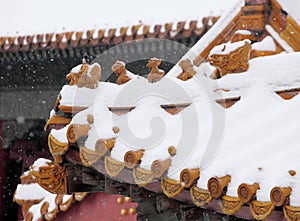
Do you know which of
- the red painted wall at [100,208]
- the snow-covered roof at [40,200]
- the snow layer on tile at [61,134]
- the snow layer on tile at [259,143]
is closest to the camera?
the snow layer on tile at [259,143]

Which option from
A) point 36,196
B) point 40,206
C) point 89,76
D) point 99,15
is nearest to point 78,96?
point 89,76

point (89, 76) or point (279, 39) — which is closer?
point (89, 76)

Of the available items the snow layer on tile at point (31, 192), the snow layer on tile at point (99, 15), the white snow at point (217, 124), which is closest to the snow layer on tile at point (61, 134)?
the white snow at point (217, 124)

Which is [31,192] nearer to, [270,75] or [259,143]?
[270,75]

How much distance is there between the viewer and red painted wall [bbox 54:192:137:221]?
6.07 m

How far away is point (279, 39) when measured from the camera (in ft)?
14.4

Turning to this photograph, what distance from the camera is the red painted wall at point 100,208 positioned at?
6.07m

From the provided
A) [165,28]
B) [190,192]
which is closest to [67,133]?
[190,192]

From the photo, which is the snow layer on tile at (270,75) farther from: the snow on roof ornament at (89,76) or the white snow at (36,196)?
the white snow at (36,196)

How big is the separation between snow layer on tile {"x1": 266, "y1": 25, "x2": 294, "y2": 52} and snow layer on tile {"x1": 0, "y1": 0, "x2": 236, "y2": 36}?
93.4 inches

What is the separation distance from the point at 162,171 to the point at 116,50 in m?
4.22

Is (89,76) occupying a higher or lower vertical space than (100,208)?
higher

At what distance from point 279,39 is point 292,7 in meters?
0.24

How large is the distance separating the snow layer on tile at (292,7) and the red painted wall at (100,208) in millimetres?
2554
